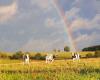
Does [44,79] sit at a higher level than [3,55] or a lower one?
lower

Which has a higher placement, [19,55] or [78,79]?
[19,55]

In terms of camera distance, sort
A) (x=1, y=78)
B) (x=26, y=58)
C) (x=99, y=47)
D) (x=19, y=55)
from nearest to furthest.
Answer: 1. (x=1, y=78)
2. (x=26, y=58)
3. (x=19, y=55)
4. (x=99, y=47)

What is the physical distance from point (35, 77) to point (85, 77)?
257 centimetres

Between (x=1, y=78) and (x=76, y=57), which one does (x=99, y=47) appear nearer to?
(x=76, y=57)

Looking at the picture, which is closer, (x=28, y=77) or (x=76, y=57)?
(x=28, y=77)

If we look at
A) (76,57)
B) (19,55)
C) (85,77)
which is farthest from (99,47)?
(85,77)

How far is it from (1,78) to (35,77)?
1.97 m

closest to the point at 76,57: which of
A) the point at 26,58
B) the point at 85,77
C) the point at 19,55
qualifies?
the point at 26,58


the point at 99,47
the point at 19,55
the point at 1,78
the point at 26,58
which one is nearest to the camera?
the point at 1,78

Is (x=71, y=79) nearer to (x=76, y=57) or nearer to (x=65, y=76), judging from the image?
(x=65, y=76)

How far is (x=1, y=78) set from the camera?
20172 mm

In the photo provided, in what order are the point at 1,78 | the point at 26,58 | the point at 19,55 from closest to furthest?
1. the point at 1,78
2. the point at 26,58
3. the point at 19,55

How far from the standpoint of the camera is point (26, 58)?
60.9 m

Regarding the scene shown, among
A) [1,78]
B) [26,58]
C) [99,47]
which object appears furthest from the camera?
[99,47]
